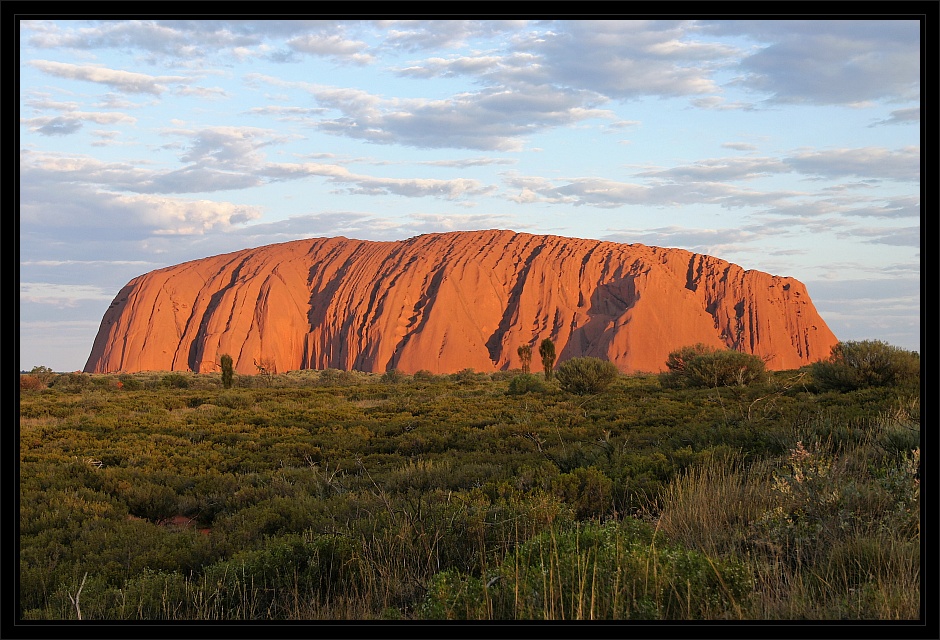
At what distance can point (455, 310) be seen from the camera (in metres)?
93.4

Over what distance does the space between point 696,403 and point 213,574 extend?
51.6 feet

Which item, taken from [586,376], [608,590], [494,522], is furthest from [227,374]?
[608,590]

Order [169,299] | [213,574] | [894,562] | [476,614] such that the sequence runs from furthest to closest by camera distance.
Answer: [169,299], [213,574], [894,562], [476,614]

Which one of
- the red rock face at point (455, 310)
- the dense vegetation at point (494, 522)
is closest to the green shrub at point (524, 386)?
the dense vegetation at point (494, 522)

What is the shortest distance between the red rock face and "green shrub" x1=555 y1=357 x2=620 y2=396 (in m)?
57.8

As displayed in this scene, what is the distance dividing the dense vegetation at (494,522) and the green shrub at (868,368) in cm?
60

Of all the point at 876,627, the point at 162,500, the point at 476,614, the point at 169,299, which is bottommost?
the point at 162,500

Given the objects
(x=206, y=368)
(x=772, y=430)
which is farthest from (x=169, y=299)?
(x=772, y=430)

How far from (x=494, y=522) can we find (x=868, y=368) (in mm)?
16229

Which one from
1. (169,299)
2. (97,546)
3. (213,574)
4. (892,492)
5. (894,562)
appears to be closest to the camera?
(894,562)

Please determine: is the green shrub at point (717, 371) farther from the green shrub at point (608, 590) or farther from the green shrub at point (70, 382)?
the green shrub at point (70, 382)

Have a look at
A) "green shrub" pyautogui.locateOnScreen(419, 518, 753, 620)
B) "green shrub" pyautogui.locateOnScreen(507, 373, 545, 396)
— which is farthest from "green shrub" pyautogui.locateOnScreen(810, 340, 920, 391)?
"green shrub" pyautogui.locateOnScreen(419, 518, 753, 620)

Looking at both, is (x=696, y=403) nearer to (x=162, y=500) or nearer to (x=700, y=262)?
(x=162, y=500)

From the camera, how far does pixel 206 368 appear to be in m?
92.2
